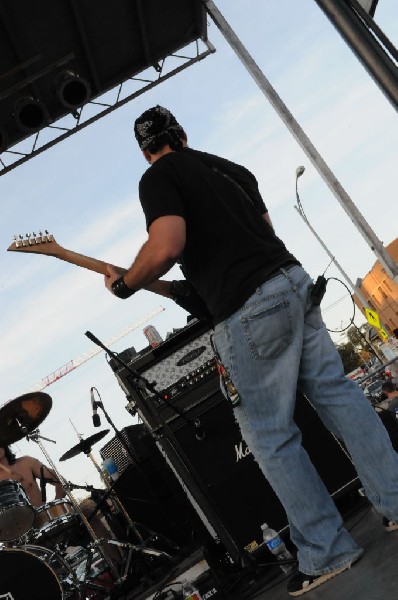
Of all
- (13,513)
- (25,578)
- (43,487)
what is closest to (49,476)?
(43,487)

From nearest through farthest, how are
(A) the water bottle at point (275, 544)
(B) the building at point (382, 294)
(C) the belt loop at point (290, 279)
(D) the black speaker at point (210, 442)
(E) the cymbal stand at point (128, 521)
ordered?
(C) the belt loop at point (290, 279), (A) the water bottle at point (275, 544), (D) the black speaker at point (210, 442), (E) the cymbal stand at point (128, 521), (B) the building at point (382, 294)

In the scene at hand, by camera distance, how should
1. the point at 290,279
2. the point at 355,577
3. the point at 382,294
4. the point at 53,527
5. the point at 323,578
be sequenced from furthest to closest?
the point at 382,294, the point at 53,527, the point at 290,279, the point at 323,578, the point at 355,577

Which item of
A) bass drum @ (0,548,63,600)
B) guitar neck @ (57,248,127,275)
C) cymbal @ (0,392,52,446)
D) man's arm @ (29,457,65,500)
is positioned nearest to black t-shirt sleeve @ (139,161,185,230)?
guitar neck @ (57,248,127,275)

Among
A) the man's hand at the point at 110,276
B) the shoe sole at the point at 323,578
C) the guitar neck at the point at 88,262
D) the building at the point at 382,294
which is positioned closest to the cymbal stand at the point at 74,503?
the guitar neck at the point at 88,262

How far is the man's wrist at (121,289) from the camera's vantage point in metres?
1.96

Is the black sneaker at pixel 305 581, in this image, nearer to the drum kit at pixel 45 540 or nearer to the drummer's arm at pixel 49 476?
the drum kit at pixel 45 540

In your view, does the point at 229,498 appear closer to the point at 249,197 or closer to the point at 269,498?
the point at 269,498

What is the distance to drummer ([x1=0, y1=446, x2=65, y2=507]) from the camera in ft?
18.7

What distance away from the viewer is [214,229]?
1.99 metres

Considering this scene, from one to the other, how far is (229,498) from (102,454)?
10.2 ft

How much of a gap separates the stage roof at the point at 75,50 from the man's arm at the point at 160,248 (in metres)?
4.61

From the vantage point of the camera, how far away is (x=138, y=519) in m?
4.80

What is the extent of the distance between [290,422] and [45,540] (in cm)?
382

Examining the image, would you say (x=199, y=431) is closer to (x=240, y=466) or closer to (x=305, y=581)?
(x=240, y=466)
